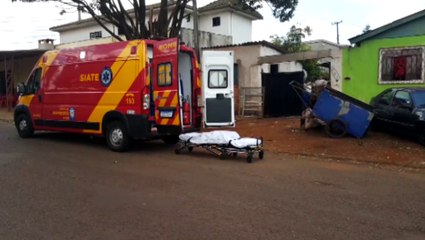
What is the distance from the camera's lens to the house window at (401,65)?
51.0ft

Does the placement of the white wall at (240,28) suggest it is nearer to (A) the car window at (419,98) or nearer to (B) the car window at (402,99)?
(B) the car window at (402,99)

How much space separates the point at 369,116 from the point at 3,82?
29.0 m

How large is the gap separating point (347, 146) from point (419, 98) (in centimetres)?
233

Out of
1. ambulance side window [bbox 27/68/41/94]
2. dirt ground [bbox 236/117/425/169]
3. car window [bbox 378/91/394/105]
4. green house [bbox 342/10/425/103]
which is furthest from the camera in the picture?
green house [bbox 342/10/425/103]

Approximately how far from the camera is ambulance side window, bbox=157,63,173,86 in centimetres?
1082

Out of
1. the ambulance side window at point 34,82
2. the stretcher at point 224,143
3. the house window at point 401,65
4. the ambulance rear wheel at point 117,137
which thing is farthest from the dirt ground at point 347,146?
the ambulance side window at point 34,82

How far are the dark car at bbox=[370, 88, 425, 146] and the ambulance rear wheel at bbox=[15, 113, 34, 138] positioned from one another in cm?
1011

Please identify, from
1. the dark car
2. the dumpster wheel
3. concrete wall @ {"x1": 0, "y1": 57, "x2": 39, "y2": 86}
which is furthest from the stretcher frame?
concrete wall @ {"x1": 0, "y1": 57, "x2": 39, "y2": 86}

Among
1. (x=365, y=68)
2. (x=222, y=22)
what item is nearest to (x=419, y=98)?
(x=365, y=68)

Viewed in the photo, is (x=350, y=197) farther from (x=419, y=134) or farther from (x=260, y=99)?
(x=260, y=99)

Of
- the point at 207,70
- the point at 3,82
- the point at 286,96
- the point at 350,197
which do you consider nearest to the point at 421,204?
the point at 350,197

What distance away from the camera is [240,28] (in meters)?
33.4

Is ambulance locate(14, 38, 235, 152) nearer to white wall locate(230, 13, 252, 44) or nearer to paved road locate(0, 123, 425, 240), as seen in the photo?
paved road locate(0, 123, 425, 240)

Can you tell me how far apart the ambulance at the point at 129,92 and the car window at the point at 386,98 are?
4335mm
